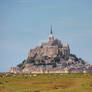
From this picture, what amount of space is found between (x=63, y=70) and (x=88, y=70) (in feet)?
63.7

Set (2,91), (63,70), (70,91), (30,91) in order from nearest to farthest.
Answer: (70,91) < (30,91) < (2,91) < (63,70)

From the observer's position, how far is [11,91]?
3856 centimetres

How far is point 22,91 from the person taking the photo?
120ft

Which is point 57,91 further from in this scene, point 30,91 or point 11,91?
point 11,91

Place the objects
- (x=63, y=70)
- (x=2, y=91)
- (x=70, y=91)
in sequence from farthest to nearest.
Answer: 1. (x=63, y=70)
2. (x=2, y=91)
3. (x=70, y=91)

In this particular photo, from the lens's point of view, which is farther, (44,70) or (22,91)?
(44,70)

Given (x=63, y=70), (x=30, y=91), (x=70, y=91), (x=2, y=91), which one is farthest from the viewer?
(x=63, y=70)

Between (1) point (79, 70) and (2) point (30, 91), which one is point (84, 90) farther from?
(1) point (79, 70)

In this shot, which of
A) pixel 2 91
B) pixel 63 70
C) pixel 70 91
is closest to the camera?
pixel 70 91

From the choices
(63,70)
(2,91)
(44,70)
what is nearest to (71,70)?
(63,70)

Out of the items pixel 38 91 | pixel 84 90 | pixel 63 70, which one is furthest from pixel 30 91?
pixel 63 70

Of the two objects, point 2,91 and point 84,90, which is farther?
point 2,91

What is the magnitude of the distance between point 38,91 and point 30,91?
3.35ft

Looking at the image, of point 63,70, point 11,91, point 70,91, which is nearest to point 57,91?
point 70,91
